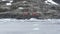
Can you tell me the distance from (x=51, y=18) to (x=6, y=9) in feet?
2.30

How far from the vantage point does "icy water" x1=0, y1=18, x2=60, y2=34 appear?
1.47 m

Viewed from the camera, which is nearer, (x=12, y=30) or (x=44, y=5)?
(x=12, y=30)

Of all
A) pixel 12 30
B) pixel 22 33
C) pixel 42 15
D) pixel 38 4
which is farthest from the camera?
pixel 38 4

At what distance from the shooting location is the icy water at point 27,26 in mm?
1465

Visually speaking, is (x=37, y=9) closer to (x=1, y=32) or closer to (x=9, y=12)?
(x=9, y=12)

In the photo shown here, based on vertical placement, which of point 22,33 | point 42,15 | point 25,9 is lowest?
point 22,33

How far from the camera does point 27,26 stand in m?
1.59

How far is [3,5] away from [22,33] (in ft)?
2.18

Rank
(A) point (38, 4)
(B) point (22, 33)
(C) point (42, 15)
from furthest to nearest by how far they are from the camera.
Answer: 1. (A) point (38, 4)
2. (C) point (42, 15)
3. (B) point (22, 33)

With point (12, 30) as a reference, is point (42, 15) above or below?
above

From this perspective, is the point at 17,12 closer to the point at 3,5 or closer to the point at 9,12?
the point at 9,12

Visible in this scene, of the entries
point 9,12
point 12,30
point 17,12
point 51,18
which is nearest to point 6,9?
point 9,12

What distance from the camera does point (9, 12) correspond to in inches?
67.5

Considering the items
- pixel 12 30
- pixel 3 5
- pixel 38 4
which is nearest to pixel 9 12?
pixel 3 5
